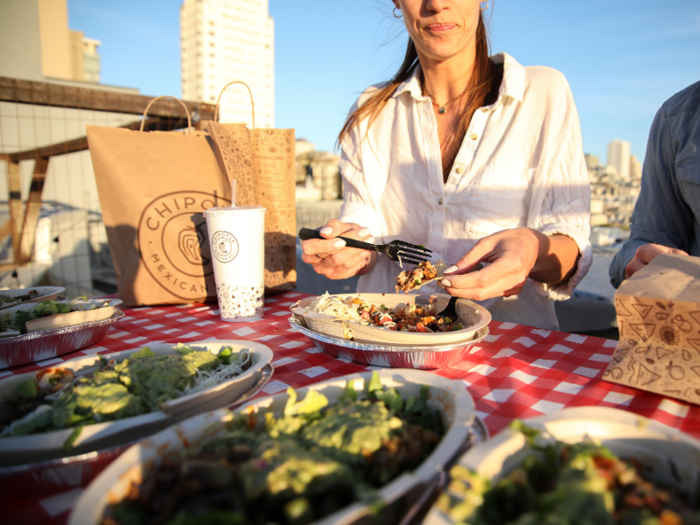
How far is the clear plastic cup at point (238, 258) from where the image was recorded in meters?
1.63

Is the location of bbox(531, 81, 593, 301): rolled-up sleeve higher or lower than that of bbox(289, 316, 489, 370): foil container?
higher

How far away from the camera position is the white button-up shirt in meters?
2.06

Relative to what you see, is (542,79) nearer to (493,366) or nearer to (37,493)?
(493,366)

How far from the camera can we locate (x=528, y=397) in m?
1.04

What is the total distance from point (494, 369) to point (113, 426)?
957mm

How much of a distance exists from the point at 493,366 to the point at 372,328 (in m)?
0.37

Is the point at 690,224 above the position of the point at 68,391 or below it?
above

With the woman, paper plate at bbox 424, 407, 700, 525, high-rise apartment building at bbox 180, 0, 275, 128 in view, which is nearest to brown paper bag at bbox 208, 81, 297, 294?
the woman

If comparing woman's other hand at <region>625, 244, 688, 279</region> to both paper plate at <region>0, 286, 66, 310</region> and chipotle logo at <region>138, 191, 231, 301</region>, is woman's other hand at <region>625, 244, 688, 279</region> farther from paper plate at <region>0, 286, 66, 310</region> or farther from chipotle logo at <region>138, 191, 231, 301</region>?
paper plate at <region>0, 286, 66, 310</region>

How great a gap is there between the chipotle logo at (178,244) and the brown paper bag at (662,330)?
5.58ft

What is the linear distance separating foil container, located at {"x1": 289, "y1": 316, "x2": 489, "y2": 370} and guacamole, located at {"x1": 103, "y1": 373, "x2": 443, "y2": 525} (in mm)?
374

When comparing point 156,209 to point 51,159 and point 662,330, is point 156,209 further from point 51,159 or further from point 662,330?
point 51,159

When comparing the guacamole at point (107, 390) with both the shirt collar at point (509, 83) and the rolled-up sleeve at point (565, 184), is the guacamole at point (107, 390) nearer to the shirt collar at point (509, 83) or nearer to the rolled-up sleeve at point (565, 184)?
the rolled-up sleeve at point (565, 184)

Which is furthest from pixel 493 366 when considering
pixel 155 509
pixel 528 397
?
pixel 155 509
